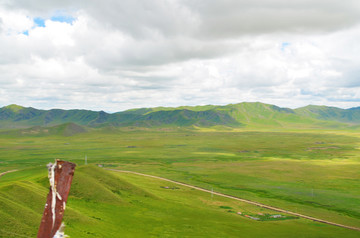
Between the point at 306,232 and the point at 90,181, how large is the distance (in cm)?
6727

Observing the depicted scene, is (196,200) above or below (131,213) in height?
below

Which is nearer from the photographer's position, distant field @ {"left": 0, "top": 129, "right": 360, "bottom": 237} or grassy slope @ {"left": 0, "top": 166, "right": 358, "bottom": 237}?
grassy slope @ {"left": 0, "top": 166, "right": 358, "bottom": 237}

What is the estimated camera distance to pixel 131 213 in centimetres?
8000

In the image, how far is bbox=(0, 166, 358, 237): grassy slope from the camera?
54.3 m

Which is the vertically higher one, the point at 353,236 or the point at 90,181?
the point at 90,181

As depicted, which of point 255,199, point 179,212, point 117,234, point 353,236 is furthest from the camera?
point 255,199

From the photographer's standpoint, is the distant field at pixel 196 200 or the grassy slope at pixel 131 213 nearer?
the grassy slope at pixel 131 213

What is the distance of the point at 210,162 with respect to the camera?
190m

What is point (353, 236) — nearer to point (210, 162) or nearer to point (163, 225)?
point (163, 225)

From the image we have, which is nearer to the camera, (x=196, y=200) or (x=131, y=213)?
(x=131, y=213)

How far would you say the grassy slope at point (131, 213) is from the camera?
54.3 metres

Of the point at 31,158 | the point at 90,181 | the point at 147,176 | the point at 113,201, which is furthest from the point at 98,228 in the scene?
the point at 31,158

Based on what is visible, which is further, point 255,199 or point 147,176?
point 147,176

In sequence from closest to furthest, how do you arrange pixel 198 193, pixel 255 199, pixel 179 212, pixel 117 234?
pixel 117 234 < pixel 179 212 < pixel 255 199 < pixel 198 193
